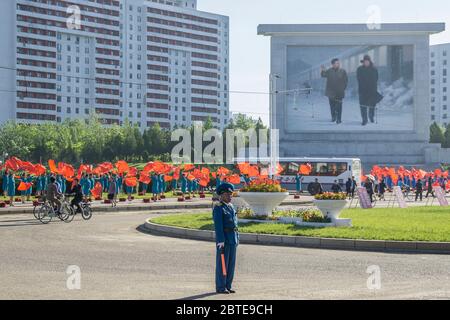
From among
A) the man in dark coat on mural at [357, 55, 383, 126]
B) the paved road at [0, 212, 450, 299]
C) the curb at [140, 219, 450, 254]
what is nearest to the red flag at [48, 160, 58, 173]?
the paved road at [0, 212, 450, 299]

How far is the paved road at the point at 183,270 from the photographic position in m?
11.3

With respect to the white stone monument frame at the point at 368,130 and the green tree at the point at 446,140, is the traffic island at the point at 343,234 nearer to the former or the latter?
the white stone monument frame at the point at 368,130

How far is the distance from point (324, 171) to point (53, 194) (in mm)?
37568

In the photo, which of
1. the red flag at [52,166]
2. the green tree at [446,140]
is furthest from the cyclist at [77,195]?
the green tree at [446,140]

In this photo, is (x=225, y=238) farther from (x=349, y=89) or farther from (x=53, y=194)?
(x=349, y=89)

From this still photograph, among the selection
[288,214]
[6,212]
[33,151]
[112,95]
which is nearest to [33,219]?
[6,212]

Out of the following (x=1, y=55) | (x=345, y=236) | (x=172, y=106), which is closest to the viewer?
(x=345, y=236)

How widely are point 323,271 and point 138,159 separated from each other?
96724mm

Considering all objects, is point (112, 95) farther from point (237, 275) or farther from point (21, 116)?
point (237, 275)

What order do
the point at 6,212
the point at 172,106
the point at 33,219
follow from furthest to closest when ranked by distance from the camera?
1. the point at 172,106
2. the point at 6,212
3. the point at 33,219

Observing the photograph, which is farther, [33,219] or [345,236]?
[33,219]

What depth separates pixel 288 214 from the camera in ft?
81.5

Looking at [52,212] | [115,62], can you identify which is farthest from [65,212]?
[115,62]

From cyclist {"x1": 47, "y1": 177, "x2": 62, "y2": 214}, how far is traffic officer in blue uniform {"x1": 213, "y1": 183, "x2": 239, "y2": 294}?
52.5ft
